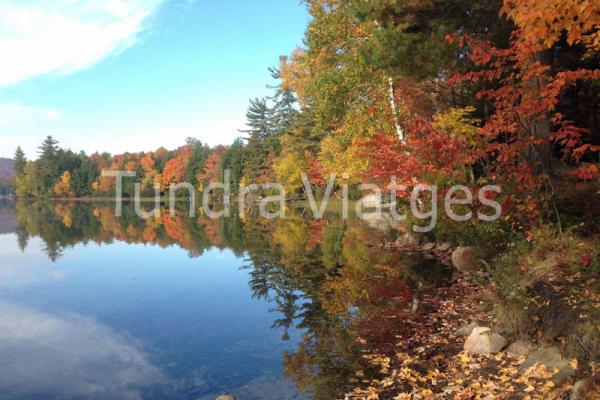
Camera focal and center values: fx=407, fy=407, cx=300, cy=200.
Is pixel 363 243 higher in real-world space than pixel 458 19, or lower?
lower

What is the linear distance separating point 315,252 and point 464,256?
5.99 m

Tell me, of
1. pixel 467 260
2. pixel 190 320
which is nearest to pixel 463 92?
pixel 467 260

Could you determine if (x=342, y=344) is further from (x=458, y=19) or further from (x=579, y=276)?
(x=458, y=19)

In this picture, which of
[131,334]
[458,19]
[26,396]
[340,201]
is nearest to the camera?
[26,396]

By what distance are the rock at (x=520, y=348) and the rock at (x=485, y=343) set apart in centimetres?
12

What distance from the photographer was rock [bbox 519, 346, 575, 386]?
434 centimetres

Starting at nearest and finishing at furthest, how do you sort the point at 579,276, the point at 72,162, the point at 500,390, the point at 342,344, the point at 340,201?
the point at 500,390 → the point at 579,276 → the point at 342,344 → the point at 340,201 → the point at 72,162

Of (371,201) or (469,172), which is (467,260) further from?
(371,201)

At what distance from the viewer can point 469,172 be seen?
13383mm

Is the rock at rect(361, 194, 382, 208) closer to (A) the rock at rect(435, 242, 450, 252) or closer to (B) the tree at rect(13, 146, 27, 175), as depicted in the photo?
(A) the rock at rect(435, 242, 450, 252)

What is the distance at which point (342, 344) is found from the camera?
6.73 metres

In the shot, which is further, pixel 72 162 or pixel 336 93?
pixel 72 162

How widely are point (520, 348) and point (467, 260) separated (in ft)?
18.5

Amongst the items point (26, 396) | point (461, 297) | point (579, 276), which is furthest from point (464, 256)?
point (26, 396)
